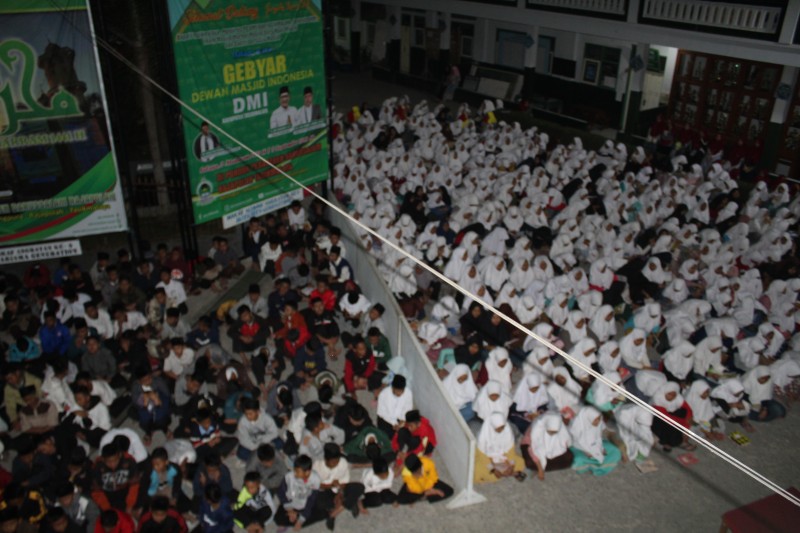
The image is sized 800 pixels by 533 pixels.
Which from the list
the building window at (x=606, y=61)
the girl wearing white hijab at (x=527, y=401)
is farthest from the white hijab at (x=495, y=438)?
the building window at (x=606, y=61)

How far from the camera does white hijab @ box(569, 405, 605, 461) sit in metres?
6.96

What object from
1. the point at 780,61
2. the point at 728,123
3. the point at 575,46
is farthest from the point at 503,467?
the point at 575,46

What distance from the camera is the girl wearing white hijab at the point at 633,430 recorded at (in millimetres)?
7117

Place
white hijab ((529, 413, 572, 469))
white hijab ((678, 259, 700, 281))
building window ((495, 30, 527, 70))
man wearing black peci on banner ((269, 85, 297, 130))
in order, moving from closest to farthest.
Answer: white hijab ((529, 413, 572, 469)) < white hijab ((678, 259, 700, 281)) < man wearing black peci on banner ((269, 85, 297, 130)) < building window ((495, 30, 527, 70))

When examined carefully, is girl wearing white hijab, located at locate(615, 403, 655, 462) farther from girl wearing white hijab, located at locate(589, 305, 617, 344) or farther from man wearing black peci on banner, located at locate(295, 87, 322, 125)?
man wearing black peci on banner, located at locate(295, 87, 322, 125)

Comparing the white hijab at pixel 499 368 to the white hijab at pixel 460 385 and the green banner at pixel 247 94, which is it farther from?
the green banner at pixel 247 94

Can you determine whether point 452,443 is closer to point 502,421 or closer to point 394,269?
point 502,421

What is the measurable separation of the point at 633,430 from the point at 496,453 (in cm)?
153

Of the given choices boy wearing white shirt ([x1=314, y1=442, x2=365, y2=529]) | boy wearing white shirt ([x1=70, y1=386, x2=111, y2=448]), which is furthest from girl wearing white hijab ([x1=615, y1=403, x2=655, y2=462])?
boy wearing white shirt ([x1=70, y1=386, x2=111, y2=448])

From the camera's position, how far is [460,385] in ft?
24.3

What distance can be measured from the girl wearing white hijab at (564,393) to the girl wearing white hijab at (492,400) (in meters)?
0.63

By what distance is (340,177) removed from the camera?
13.5 meters

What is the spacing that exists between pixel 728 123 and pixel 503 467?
13931 millimetres

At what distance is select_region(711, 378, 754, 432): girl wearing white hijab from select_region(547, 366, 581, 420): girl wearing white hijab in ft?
5.37
